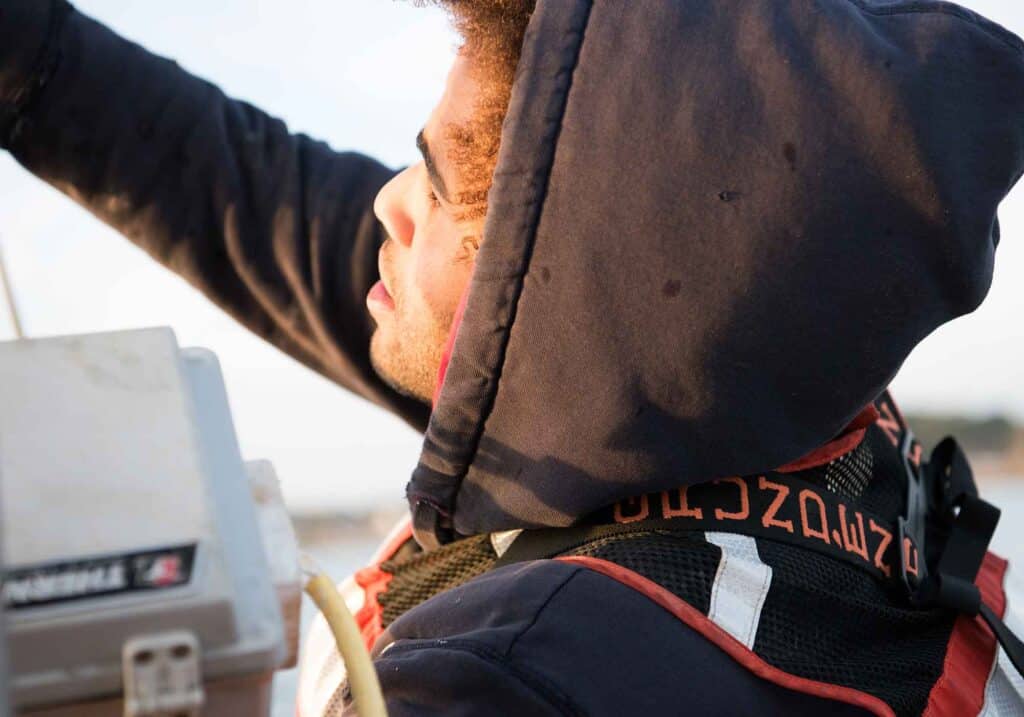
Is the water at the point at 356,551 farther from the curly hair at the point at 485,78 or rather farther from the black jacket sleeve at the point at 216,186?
the curly hair at the point at 485,78

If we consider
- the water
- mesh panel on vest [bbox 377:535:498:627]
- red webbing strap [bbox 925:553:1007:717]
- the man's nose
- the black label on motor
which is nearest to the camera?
the black label on motor

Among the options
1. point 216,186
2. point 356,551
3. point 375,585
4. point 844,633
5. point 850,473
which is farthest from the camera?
point 356,551

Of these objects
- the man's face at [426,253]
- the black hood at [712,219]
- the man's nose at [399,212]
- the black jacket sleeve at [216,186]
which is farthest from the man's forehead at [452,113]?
the black jacket sleeve at [216,186]

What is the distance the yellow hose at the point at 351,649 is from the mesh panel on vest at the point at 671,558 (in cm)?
36

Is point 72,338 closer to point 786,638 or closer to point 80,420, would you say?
point 80,420

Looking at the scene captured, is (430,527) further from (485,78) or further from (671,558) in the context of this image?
(485,78)

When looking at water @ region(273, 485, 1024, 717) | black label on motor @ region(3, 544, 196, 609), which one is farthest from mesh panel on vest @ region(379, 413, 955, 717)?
water @ region(273, 485, 1024, 717)

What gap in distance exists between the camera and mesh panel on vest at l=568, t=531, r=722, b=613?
0.91m

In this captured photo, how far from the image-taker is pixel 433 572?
1.13 meters

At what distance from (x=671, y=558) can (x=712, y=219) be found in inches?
11.0

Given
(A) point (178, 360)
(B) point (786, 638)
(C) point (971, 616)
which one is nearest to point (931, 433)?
(C) point (971, 616)

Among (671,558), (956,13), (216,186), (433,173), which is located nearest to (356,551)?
(216,186)

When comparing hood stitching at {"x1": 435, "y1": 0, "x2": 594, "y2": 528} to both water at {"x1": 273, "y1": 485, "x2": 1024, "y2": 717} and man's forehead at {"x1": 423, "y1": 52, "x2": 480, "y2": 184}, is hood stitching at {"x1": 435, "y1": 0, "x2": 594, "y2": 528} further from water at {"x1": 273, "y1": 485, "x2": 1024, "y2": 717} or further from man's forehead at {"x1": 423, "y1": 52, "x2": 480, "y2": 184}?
water at {"x1": 273, "y1": 485, "x2": 1024, "y2": 717}

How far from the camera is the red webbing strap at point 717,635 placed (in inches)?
34.6
